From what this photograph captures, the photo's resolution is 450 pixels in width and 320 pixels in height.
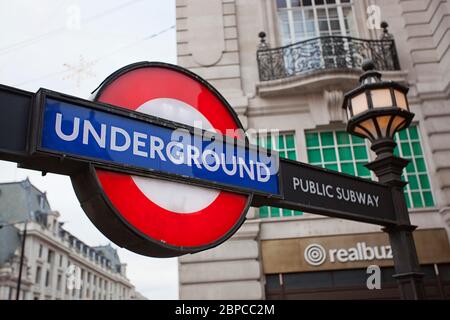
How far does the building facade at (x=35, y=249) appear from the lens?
190 ft

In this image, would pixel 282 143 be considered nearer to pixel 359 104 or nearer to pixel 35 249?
pixel 359 104

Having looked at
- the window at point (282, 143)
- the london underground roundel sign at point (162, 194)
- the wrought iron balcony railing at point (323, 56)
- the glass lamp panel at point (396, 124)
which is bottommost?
the london underground roundel sign at point (162, 194)

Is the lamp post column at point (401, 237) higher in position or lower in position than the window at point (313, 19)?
lower

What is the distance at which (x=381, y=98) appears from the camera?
3270 millimetres

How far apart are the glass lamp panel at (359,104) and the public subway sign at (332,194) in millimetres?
632

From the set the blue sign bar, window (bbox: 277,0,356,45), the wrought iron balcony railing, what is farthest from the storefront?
the blue sign bar

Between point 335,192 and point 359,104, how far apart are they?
1.03 metres

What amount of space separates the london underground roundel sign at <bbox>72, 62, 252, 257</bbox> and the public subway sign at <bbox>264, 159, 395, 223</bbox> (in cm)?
41

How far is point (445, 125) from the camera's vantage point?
10133 mm

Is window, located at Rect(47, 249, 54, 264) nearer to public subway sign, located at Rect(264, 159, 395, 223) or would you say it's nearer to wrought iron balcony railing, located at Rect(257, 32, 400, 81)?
wrought iron balcony railing, located at Rect(257, 32, 400, 81)

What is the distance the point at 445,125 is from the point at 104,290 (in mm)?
95917

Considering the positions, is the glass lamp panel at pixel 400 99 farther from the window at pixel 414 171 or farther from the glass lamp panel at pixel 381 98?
the window at pixel 414 171

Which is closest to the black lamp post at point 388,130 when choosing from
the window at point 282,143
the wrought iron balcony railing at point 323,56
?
the window at point 282,143
